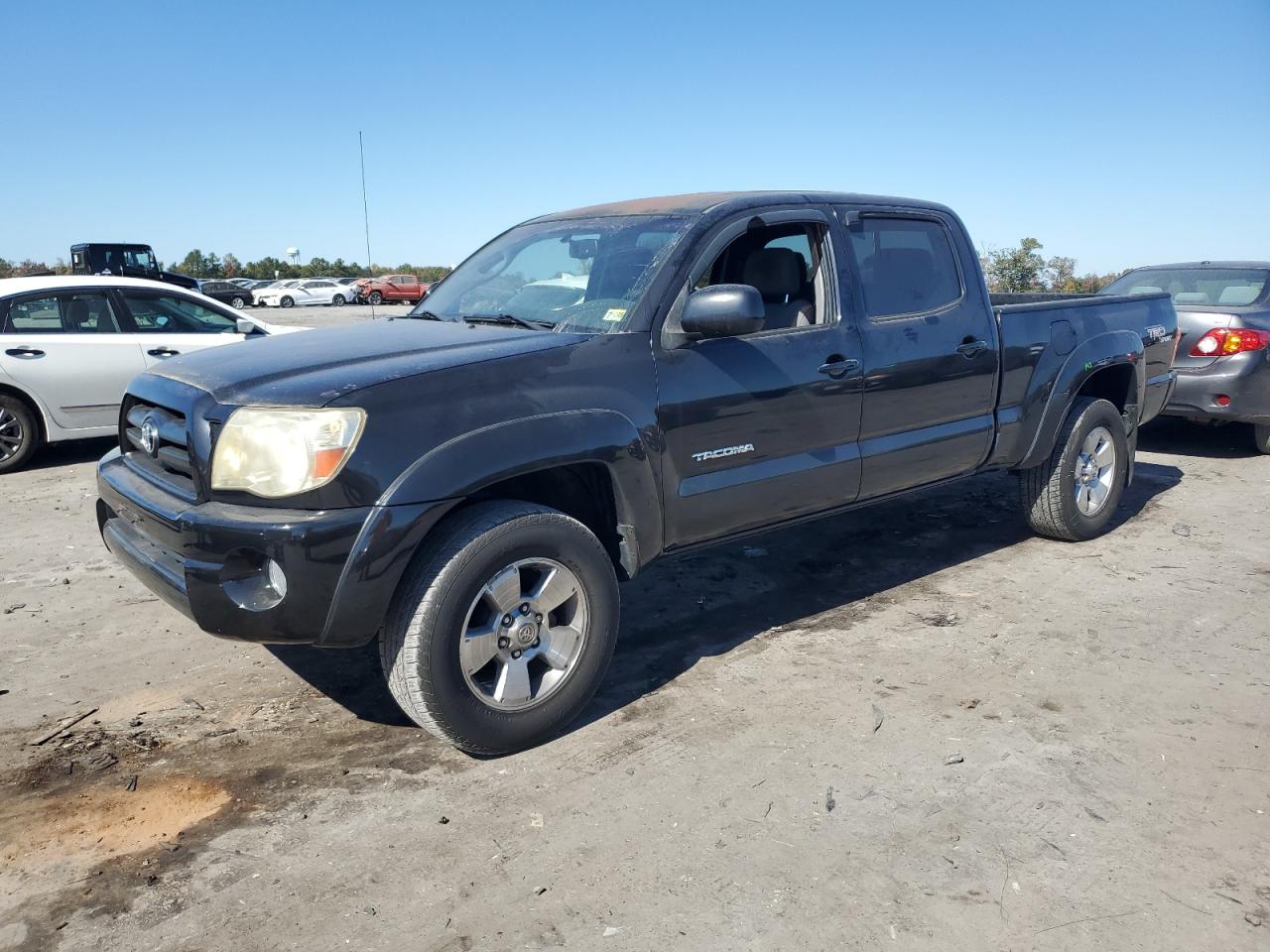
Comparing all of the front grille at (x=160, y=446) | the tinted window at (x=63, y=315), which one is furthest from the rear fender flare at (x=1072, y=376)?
the tinted window at (x=63, y=315)

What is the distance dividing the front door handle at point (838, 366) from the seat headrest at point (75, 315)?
659 centimetres

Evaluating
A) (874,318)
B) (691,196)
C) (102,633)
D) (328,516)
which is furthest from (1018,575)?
(102,633)

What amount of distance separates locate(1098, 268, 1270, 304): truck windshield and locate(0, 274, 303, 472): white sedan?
7.98 meters

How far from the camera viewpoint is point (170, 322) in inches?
335

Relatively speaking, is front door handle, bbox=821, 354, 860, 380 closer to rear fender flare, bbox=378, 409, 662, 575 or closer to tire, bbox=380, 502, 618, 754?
rear fender flare, bbox=378, 409, 662, 575

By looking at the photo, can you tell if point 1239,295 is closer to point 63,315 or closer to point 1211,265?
point 1211,265

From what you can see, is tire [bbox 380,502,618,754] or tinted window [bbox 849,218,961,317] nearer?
tire [bbox 380,502,618,754]

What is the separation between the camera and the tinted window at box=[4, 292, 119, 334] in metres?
7.77

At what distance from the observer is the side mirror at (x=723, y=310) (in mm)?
3613

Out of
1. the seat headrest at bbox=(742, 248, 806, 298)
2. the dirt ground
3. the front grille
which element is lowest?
the dirt ground

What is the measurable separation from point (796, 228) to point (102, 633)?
3.64 metres

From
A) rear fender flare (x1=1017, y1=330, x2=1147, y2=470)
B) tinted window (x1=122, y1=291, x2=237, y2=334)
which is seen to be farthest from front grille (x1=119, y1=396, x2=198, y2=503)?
tinted window (x1=122, y1=291, x2=237, y2=334)

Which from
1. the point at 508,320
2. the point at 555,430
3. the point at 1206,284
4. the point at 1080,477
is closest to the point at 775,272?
the point at 508,320

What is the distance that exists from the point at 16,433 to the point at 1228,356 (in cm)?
961
